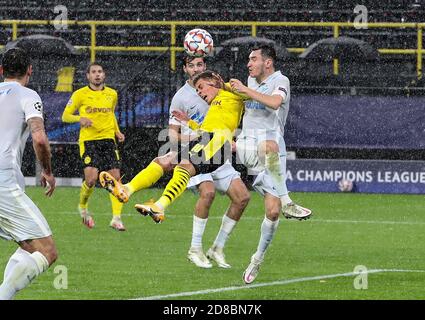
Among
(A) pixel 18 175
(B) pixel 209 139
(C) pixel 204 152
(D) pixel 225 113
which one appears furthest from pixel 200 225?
(A) pixel 18 175

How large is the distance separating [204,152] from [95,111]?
22.2ft

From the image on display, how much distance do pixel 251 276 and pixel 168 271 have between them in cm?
116

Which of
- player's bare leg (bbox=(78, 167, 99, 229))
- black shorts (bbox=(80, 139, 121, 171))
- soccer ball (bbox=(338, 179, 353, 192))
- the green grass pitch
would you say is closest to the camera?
the green grass pitch

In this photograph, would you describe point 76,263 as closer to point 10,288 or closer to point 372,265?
point 372,265

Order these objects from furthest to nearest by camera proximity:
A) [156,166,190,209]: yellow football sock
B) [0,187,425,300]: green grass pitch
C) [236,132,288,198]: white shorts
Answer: [236,132,288,198]: white shorts → [156,166,190,209]: yellow football sock → [0,187,425,300]: green grass pitch

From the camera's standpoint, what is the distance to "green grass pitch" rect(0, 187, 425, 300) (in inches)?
439

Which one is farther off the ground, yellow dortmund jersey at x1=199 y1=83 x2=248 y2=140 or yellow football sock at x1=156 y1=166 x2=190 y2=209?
yellow dortmund jersey at x1=199 y1=83 x2=248 y2=140

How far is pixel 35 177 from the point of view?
24.4 meters

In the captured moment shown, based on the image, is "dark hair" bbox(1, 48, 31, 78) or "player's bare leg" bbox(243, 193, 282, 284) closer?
"dark hair" bbox(1, 48, 31, 78)

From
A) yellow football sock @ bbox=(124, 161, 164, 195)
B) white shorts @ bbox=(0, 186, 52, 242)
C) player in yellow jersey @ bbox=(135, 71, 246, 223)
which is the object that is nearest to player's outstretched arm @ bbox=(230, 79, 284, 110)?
player in yellow jersey @ bbox=(135, 71, 246, 223)

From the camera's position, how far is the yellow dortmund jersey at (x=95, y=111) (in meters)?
18.2

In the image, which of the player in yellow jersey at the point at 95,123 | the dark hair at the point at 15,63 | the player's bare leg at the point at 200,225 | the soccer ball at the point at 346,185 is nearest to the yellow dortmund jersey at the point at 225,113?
the player's bare leg at the point at 200,225

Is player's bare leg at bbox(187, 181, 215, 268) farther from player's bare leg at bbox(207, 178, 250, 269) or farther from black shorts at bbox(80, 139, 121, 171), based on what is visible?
black shorts at bbox(80, 139, 121, 171)

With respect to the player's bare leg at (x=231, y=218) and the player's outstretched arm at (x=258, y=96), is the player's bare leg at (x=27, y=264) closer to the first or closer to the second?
the player's outstretched arm at (x=258, y=96)
